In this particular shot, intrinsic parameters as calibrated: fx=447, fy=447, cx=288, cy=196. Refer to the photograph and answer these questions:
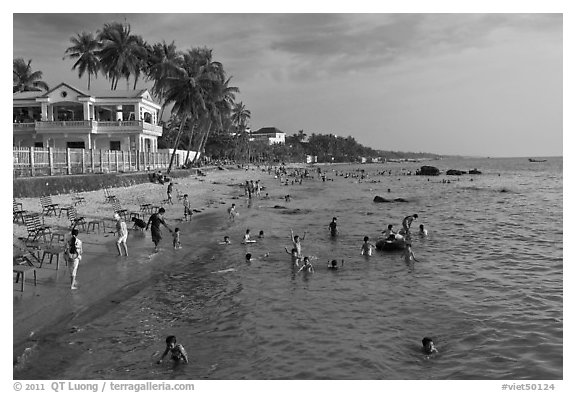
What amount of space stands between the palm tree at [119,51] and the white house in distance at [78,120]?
8847mm

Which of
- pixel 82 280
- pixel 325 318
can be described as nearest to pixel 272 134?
pixel 82 280

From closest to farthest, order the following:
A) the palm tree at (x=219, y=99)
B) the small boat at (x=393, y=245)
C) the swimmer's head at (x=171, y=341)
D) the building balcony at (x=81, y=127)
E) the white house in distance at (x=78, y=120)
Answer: the swimmer's head at (x=171, y=341)
the small boat at (x=393, y=245)
the building balcony at (x=81, y=127)
the white house in distance at (x=78, y=120)
the palm tree at (x=219, y=99)

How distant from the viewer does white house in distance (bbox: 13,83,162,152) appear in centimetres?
4747

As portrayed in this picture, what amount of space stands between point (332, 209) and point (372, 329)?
83.7 ft

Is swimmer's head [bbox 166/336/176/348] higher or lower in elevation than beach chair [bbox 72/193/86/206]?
lower

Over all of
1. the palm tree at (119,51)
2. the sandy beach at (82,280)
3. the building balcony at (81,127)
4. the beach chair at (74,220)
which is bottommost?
the sandy beach at (82,280)

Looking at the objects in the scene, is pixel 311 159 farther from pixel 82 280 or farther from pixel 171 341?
pixel 171 341

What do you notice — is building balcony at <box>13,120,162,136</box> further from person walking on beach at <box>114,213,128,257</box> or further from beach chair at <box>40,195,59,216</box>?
person walking on beach at <box>114,213,128,257</box>

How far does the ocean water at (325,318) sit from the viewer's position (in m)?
8.65

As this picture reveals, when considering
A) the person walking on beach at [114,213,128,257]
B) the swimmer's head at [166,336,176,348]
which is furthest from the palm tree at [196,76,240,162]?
the swimmer's head at [166,336,176,348]

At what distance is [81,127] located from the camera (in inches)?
1864

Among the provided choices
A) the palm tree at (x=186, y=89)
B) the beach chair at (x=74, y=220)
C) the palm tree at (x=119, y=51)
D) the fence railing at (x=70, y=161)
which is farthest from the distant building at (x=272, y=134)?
the beach chair at (x=74, y=220)

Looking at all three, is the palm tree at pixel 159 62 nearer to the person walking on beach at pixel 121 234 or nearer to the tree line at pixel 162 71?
the tree line at pixel 162 71

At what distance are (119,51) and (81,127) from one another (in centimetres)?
1683
